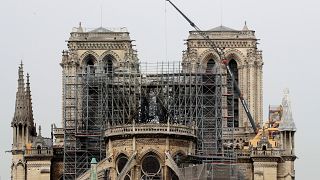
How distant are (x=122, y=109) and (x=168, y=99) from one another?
402 centimetres

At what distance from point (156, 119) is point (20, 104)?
42.2 ft

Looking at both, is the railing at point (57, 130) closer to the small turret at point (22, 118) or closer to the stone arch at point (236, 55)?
the small turret at point (22, 118)

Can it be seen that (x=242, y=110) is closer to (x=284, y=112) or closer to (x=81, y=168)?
(x=284, y=112)

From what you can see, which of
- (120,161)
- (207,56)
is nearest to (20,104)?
(120,161)

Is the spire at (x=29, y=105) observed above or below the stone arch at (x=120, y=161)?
above

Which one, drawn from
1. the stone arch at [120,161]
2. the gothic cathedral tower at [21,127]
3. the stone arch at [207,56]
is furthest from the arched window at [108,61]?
the stone arch at [120,161]

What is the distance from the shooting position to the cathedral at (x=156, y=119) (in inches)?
4370

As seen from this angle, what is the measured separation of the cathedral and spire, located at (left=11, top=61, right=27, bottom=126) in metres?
0.09

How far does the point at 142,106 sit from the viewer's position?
120 meters

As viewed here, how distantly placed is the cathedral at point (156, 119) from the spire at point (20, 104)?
Answer: 0.30ft

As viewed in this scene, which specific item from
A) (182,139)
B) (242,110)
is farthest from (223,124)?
(182,139)

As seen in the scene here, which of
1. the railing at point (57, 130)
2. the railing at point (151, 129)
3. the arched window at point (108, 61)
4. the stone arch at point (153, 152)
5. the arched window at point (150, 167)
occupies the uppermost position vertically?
the arched window at point (108, 61)

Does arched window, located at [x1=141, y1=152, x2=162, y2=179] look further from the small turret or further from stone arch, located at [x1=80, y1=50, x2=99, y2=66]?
stone arch, located at [x1=80, y1=50, x2=99, y2=66]

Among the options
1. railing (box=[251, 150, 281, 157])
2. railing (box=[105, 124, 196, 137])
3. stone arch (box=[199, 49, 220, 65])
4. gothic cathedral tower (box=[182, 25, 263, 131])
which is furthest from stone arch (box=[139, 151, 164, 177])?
stone arch (box=[199, 49, 220, 65])
